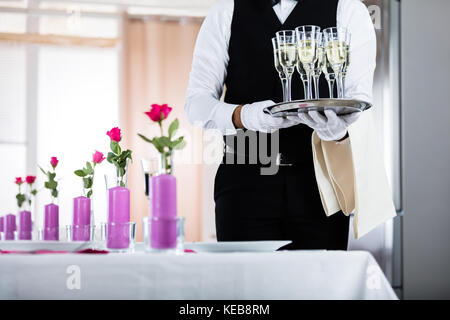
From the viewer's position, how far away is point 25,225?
161 cm

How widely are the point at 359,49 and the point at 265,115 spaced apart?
1.21 feet

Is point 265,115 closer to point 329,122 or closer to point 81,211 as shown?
point 329,122

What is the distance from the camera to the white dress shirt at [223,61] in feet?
4.67

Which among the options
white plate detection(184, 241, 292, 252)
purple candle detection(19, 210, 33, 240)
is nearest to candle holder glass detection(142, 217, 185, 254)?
white plate detection(184, 241, 292, 252)

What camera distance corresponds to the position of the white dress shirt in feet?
4.67

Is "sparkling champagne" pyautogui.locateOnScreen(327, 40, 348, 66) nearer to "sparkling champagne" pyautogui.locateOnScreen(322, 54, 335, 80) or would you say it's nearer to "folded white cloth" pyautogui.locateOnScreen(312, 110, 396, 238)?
"sparkling champagne" pyautogui.locateOnScreen(322, 54, 335, 80)

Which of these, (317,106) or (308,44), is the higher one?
(308,44)

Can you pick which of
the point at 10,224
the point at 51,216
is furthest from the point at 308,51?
the point at 10,224

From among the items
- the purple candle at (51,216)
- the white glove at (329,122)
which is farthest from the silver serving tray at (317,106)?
the purple candle at (51,216)

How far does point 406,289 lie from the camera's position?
113 inches

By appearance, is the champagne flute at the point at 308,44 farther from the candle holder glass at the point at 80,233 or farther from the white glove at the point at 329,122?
the candle holder glass at the point at 80,233
